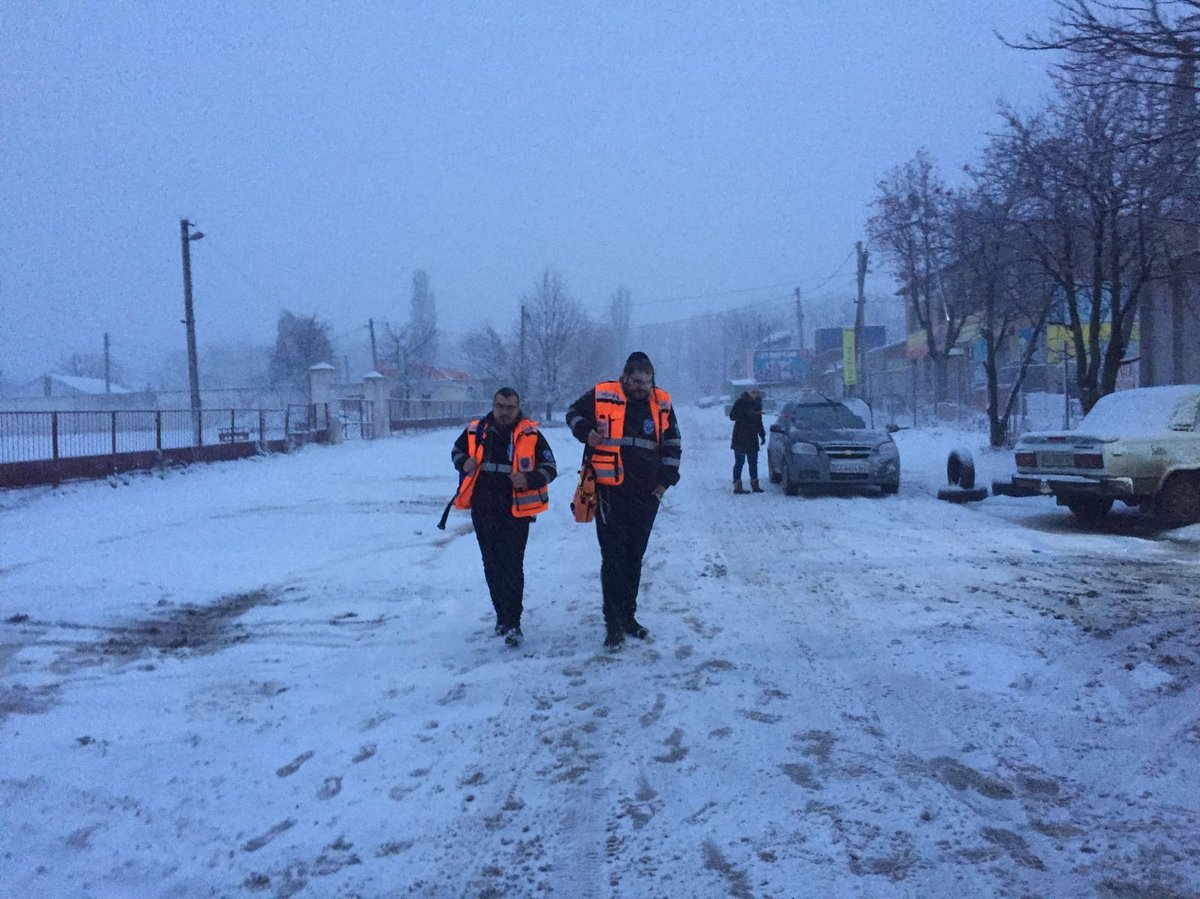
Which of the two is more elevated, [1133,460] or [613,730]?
[1133,460]

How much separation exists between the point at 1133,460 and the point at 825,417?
5.27 m

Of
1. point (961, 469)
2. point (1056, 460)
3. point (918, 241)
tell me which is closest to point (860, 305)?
point (918, 241)

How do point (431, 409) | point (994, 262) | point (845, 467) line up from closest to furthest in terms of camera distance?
point (845, 467)
point (994, 262)
point (431, 409)

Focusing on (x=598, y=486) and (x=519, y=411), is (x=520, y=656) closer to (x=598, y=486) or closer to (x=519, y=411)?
(x=598, y=486)

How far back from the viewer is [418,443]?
3094 cm

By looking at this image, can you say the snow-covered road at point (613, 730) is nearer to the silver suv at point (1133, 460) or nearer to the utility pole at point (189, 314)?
the silver suv at point (1133, 460)

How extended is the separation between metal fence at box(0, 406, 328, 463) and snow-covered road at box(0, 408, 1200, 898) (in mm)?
8971

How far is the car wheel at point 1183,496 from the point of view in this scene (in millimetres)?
10477

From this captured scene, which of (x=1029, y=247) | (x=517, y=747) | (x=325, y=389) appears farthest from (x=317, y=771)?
(x=325, y=389)

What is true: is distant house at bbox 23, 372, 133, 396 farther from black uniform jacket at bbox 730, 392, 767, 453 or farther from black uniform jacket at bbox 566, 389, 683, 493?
black uniform jacket at bbox 566, 389, 683, 493

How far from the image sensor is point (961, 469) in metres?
14.2

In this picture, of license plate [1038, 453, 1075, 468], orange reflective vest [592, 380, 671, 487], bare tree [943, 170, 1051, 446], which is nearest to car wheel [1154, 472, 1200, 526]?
license plate [1038, 453, 1075, 468]

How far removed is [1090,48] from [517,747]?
19.5ft

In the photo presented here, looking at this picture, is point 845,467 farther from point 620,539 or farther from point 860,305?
point 860,305
